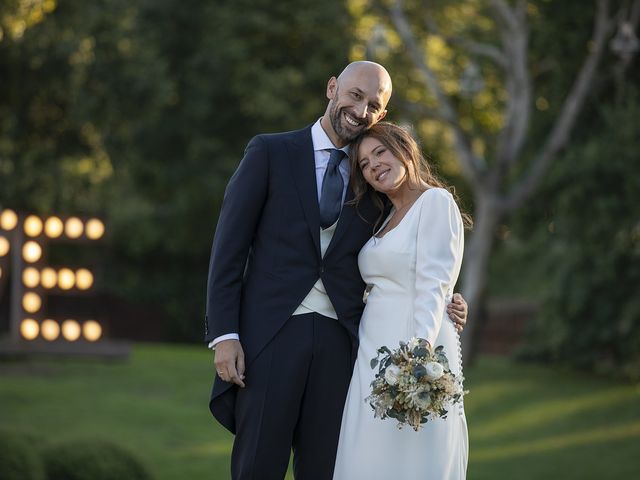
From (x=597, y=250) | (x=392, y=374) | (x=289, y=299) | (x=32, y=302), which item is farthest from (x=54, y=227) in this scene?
(x=597, y=250)

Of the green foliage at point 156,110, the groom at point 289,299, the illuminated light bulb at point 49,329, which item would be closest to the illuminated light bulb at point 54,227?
the illuminated light bulb at point 49,329

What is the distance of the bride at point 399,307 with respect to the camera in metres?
4.20

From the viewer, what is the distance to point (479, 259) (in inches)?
669

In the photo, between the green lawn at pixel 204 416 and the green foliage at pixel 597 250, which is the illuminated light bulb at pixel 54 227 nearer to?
the green lawn at pixel 204 416

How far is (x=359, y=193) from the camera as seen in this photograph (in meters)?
4.35

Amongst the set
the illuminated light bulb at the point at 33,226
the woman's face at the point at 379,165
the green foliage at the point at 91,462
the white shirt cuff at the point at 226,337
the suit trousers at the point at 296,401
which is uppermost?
the woman's face at the point at 379,165

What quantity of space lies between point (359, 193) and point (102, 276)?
20.4 m

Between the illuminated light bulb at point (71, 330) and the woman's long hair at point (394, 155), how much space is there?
372 centimetres

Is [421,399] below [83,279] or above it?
below

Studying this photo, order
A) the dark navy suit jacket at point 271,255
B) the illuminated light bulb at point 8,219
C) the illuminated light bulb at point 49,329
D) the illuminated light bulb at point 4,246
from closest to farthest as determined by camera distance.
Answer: the dark navy suit jacket at point 271,255 < the illuminated light bulb at point 4,246 < the illuminated light bulb at point 8,219 < the illuminated light bulb at point 49,329

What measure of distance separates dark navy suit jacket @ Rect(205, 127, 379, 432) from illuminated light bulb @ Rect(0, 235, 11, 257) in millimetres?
3281

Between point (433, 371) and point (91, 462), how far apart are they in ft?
9.55

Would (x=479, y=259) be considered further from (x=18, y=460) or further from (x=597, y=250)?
(x=18, y=460)

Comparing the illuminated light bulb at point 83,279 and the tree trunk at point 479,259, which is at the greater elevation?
the tree trunk at point 479,259
